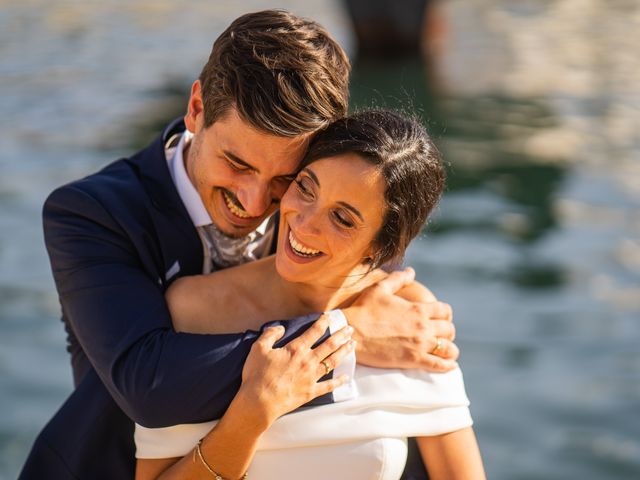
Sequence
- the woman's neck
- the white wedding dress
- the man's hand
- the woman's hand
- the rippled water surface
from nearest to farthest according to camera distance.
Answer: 1. the woman's hand
2. the white wedding dress
3. the man's hand
4. the woman's neck
5. the rippled water surface

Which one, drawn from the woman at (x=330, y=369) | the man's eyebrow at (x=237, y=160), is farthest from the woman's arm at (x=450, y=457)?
the man's eyebrow at (x=237, y=160)

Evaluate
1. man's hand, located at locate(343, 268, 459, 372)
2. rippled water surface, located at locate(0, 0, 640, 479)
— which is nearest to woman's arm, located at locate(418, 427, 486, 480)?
man's hand, located at locate(343, 268, 459, 372)

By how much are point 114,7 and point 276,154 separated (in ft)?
50.9

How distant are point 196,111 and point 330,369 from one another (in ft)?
2.58

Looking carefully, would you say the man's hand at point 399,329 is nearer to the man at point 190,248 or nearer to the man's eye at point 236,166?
the man at point 190,248

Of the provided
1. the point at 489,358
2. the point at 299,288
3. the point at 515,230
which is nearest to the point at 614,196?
the point at 515,230

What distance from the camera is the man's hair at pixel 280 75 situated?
8.08 ft

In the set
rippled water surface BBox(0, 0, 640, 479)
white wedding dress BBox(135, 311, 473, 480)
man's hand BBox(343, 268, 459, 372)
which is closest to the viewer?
white wedding dress BBox(135, 311, 473, 480)

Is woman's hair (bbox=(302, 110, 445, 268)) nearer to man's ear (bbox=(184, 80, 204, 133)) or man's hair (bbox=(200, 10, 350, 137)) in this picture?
man's hair (bbox=(200, 10, 350, 137))

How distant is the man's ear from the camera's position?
2707 mm

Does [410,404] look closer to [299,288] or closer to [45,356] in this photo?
[299,288]

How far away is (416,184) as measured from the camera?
8.07 ft

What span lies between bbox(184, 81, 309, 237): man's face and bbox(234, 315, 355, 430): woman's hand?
37 cm

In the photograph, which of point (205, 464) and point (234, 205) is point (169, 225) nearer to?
point (234, 205)
